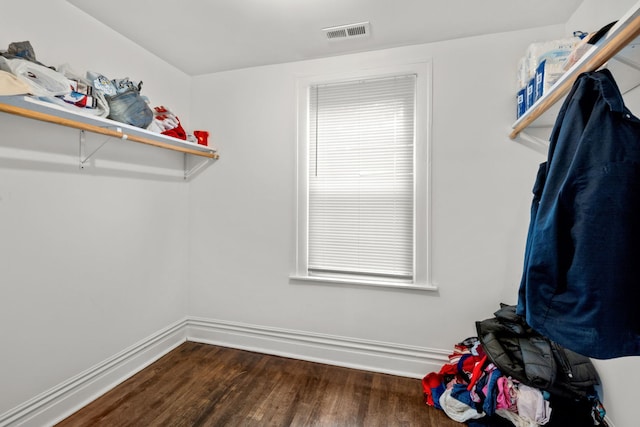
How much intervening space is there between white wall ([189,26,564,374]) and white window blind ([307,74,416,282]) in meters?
0.16

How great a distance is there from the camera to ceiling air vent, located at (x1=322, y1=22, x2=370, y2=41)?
6.42 ft

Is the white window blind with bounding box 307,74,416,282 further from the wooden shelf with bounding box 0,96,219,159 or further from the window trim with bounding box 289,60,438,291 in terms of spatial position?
the wooden shelf with bounding box 0,96,219,159

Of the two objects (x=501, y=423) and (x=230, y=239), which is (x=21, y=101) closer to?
(x=230, y=239)

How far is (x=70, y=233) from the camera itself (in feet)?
5.82

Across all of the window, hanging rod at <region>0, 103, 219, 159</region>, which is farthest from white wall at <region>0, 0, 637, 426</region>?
hanging rod at <region>0, 103, 219, 159</region>

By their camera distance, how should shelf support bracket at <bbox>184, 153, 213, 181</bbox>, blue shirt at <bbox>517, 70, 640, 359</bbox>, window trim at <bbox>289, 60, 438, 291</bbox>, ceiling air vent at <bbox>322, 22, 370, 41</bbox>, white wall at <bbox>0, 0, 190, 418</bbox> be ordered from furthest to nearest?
shelf support bracket at <bbox>184, 153, 213, 181</bbox>, window trim at <bbox>289, 60, 438, 291</bbox>, ceiling air vent at <bbox>322, 22, 370, 41</bbox>, white wall at <bbox>0, 0, 190, 418</bbox>, blue shirt at <bbox>517, 70, 640, 359</bbox>

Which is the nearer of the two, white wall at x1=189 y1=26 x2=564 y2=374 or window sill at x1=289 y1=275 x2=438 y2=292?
white wall at x1=189 y1=26 x2=564 y2=374

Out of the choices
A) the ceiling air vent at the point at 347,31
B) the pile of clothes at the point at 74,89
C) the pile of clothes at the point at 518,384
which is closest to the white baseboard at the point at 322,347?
the pile of clothes at the point at 518,384

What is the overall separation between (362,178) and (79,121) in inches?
70.2

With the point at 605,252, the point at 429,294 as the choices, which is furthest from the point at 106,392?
the point at 605,252

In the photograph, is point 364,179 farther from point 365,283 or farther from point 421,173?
point 365,283

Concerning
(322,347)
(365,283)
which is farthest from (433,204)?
(322,347)

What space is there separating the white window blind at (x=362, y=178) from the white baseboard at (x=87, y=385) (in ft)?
4.44

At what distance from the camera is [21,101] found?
1301mm
